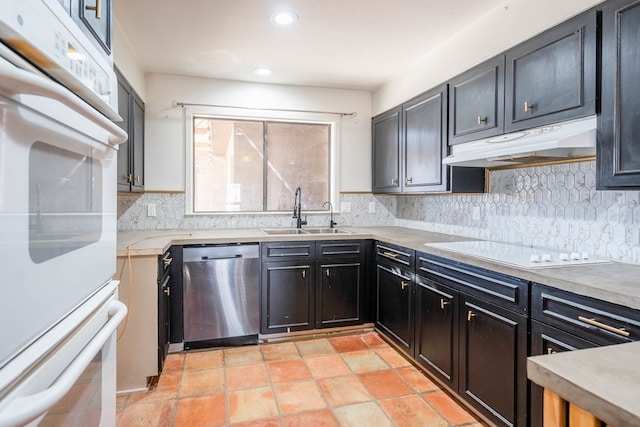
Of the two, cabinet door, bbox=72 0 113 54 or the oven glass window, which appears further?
cabinet door, bbox=72 0 113 54

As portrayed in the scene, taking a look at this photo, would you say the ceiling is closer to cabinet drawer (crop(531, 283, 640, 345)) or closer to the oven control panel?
the oven control panel

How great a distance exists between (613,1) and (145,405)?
125 inches

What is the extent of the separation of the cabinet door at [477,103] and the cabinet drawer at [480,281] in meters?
0.85

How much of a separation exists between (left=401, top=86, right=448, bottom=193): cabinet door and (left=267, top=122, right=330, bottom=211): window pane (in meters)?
1.04

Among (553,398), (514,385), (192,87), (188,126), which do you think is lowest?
(514,385)

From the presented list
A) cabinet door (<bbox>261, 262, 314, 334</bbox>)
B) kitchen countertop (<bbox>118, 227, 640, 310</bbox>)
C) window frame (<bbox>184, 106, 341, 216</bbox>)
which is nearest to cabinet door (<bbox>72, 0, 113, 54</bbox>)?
kitchen countertop (<bbox>118, 227, 640, 310</bbox>)

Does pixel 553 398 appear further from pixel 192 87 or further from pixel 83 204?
pixel 192 87

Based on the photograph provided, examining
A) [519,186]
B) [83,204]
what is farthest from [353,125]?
[83,204]

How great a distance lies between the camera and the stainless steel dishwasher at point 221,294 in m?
2.98

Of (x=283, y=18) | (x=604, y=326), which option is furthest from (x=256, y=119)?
(x=604, y=326)

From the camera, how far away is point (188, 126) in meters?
3.63

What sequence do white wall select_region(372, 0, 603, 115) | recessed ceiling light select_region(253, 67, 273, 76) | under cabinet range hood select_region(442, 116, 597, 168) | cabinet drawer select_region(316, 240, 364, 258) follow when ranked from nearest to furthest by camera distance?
under cabinet range hood select_region(442, 116, 597, 168), white wall select_region(372, 0, 603, 115), cabinet drawer select_region(316, 240, 364, 258), recessed ceiling light select_region(253, 67, 273, 76)

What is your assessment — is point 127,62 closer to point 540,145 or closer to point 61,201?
point 61,201

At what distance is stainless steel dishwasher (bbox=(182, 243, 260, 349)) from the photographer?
9.79 feet
